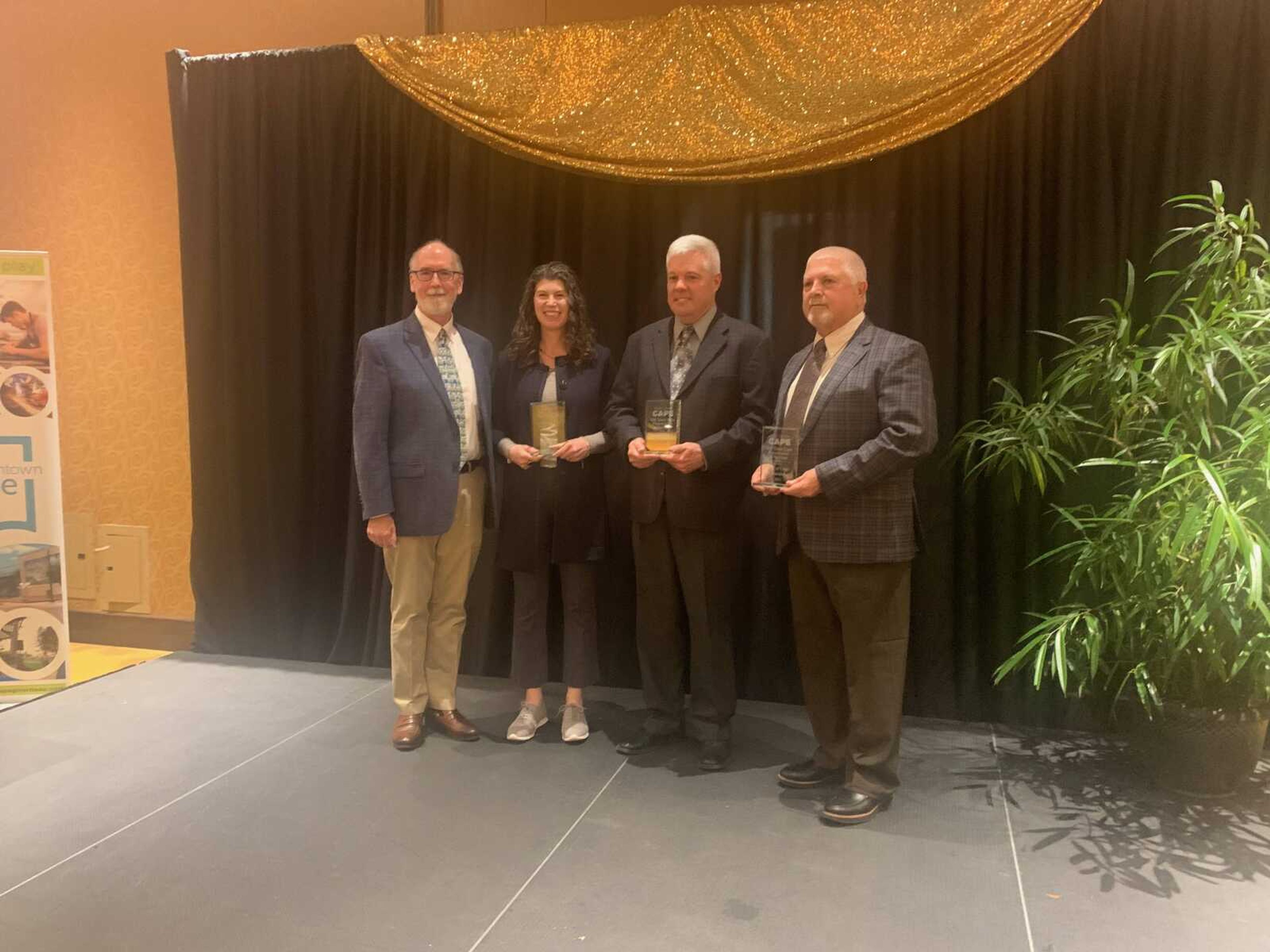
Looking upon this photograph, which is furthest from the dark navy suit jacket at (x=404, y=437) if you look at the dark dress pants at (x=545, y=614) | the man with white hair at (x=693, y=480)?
the man with white hair at (x=693, y=480)

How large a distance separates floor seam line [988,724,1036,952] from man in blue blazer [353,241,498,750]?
1.61m

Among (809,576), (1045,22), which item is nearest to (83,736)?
(809,576)

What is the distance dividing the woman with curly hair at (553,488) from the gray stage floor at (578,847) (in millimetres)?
268

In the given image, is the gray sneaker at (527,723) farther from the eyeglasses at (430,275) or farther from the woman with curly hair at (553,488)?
the eyeglasses at (430,275)

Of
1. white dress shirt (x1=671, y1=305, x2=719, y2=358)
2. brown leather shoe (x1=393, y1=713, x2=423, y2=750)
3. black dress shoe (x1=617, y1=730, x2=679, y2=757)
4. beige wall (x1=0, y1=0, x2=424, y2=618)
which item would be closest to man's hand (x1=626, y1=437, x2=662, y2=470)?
white dress shirt (x1=671, y1=305, x2=719, y2=358)

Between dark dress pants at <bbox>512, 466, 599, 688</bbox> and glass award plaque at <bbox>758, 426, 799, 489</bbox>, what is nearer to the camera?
glass award plaque at <bbox>758, 426, 799, 489</bbox>

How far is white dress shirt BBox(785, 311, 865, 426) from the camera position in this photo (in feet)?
8.28

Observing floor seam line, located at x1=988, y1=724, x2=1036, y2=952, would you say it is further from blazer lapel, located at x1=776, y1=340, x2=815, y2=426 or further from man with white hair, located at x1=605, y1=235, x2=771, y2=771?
blazer lapel, located at x1=776, y1=340, x2=815, y2=426

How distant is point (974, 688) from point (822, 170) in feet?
6.04

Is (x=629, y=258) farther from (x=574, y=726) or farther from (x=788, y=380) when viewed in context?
(x=574, y=726)

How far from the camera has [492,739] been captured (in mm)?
3037

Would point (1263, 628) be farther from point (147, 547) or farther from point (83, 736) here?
point (147, 547)

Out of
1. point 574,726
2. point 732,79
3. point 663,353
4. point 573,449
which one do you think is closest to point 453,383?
point 573,449

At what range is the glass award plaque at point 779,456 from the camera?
8.04 ft
